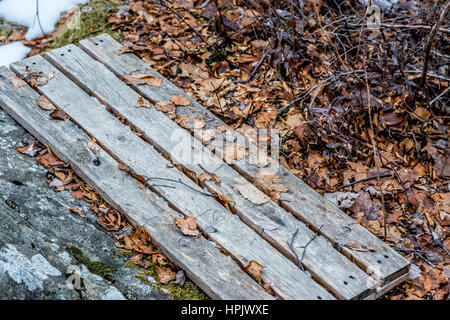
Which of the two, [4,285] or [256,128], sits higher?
[4,285]

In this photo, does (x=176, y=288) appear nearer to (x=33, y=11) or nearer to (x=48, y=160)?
(x=48, y=160)

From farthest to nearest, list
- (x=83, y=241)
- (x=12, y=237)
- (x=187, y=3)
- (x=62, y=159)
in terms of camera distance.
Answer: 1. (x=187, y=3)
2. (x=62, y=159)
3. (x=83, y=241)
4. (x=12, y=237)

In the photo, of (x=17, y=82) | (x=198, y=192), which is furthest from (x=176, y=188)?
(x=17, y=82)

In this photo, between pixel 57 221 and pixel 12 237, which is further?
pixel 57 221

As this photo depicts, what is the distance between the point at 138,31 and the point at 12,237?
2349mm

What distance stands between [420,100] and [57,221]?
2535 mm

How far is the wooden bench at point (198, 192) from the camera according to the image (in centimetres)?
239

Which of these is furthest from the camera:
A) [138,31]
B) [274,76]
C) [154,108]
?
[138,31]

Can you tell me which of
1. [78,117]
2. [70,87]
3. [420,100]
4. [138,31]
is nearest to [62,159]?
[78,117]

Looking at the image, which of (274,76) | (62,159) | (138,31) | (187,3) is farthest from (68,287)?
(187,3)

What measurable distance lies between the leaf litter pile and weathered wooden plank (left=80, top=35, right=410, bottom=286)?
0.08 m

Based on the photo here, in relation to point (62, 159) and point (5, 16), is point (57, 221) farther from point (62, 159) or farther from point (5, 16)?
point (5, 16)

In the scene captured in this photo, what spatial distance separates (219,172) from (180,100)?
0.74 m

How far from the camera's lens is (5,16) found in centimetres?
459
